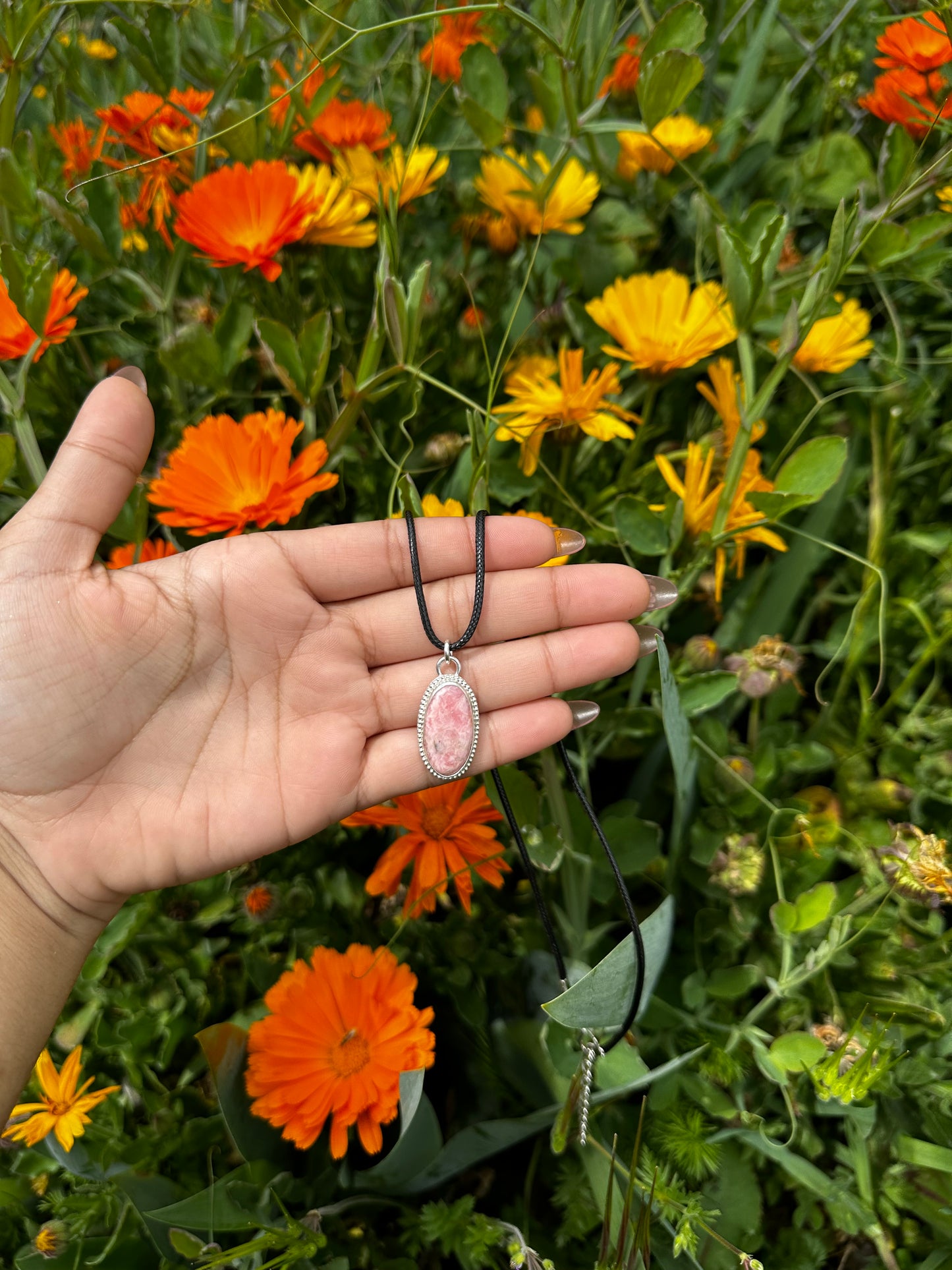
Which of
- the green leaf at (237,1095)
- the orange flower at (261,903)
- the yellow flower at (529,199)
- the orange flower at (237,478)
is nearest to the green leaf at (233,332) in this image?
the orange flower at (237,478)

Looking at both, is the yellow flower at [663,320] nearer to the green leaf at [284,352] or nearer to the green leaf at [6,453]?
the green leaf at [284,352]

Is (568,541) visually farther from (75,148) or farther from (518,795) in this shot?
(75,148)

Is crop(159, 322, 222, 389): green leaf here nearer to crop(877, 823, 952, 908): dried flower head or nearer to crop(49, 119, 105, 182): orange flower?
crop(49, 119, 105, 182): orange flower

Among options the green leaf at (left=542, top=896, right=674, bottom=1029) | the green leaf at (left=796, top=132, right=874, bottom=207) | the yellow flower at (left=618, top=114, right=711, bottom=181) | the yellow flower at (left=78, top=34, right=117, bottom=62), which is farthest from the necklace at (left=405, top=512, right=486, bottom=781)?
the yellow flower at (left=78, top=34, right=117, bottom=62)

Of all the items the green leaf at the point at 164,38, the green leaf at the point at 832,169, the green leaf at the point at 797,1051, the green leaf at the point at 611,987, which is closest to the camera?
the green leaf at the point at 611,987

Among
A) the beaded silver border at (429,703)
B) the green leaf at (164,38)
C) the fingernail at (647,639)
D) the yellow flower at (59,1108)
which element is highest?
the green leaf at (164,38)

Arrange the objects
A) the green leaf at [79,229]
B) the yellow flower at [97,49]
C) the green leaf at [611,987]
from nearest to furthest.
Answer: the green leaf at [611,987]
the green leaf at [79,229]
the yellow flower at [97,49]
